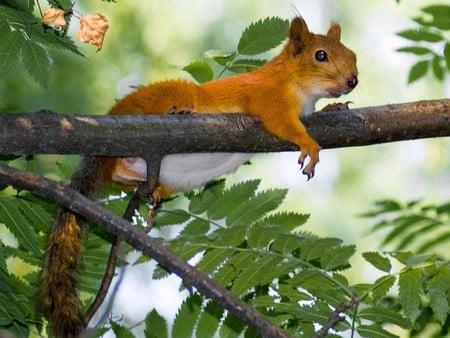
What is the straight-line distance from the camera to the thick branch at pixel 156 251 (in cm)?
194

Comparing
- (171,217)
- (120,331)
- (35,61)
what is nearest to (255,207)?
(171,217)

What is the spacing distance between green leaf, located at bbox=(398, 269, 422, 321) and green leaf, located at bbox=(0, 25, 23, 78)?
1466 millimetres

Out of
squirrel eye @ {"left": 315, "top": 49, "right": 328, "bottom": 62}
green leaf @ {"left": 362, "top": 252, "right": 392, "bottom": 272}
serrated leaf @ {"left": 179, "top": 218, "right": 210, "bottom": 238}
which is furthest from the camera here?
squirrel eye @ {"left": 315, "top": 49, "right": 328, "bottom": 62}

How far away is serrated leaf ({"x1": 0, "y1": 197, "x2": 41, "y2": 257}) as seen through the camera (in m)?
3.09

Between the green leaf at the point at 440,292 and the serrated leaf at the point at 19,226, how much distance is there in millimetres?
1319

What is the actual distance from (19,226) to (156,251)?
4.17ft

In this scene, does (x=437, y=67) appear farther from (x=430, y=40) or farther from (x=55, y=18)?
(x=55, y=18)

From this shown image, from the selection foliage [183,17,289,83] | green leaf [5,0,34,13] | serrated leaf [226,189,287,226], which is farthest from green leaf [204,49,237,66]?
green leaf [5,0,34,13]

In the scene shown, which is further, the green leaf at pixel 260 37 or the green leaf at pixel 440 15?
the green leaf at pixel 440 15

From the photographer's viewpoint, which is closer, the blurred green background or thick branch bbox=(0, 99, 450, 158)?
thick branch bbox=(0, 99, 450, 158)

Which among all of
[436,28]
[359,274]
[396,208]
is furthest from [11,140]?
[359,274]

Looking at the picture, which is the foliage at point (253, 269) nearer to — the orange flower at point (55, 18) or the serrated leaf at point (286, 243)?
the serrated leaf at point (286, 243)

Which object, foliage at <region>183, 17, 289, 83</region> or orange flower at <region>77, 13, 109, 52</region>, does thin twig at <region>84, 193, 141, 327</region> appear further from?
foliage at <region>183, 17, 289, 83</region>

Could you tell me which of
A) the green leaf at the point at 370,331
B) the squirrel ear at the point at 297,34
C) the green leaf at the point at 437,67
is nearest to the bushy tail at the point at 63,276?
the green leaf at the point at 370,331
